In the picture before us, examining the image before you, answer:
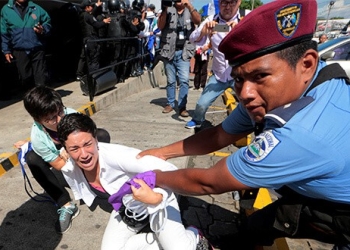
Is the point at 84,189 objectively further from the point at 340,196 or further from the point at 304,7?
the point at 304,7

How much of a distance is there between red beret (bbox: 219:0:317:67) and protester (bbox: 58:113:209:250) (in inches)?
34.9

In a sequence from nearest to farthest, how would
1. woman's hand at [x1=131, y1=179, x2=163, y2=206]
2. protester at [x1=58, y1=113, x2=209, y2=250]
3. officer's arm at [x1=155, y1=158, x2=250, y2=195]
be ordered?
1. officer's arm at [x1=155, y1=158, x2=250, y2=195]
2. woman's hand at [x1=131, y1=179, x2=163, y2=206]
3. protester at [x1=58, y1=113, x2=209, y2=250]

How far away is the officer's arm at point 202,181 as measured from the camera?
106 cm

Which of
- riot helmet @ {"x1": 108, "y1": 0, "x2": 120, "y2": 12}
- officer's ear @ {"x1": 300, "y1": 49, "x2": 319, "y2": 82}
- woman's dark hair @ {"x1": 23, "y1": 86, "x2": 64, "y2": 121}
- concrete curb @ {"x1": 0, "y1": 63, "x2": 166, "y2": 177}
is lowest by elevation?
concrete curb @ {"x1": 0, "y1": 63, "x2": 166, "y2": 177}

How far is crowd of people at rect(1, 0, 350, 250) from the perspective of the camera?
0.94 metres

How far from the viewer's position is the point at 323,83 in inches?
40.5

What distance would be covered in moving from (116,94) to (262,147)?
15.9 ft

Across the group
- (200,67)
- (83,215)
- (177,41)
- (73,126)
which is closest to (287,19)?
(73,126)

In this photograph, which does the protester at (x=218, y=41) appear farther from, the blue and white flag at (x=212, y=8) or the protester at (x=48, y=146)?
the protester at (x=48, y=146)

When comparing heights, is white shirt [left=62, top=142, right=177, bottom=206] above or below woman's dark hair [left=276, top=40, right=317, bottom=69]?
below

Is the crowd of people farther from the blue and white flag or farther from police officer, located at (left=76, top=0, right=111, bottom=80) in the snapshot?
police officer, located at (left=76, top=0, right=111, bottom=80)

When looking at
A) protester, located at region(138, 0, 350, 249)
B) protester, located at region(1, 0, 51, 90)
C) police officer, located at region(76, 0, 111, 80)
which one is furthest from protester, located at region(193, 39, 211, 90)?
protester, located at region(138, 0, 350, 249)

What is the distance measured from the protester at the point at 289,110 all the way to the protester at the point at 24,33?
394 centimetres

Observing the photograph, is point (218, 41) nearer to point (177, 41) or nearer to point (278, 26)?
point (177, 41)
